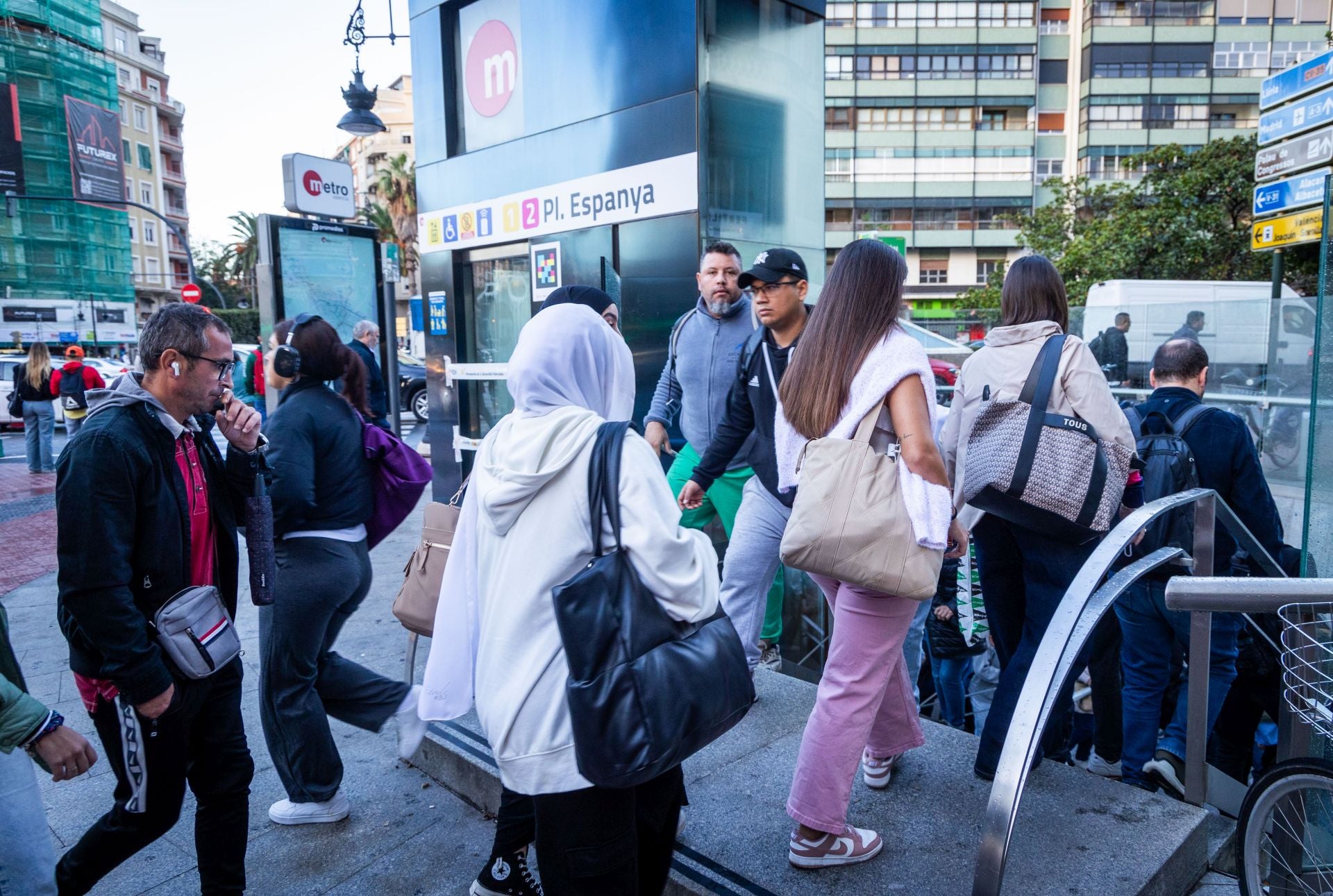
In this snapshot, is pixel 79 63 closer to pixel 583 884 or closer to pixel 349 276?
pixel 349 276

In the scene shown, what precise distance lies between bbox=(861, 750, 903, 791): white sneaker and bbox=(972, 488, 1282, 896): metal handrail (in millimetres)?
843

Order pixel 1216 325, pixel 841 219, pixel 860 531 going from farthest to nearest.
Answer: pixel 841 219
pixel 1216 325
pixel 860 531

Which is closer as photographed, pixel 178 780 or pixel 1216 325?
pixel 178 780

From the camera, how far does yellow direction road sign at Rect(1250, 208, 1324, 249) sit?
1044 cm

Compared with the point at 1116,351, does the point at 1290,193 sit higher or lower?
higher

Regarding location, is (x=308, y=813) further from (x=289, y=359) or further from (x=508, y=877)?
(x=289, y=359)

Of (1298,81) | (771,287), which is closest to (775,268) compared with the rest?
(771,287)

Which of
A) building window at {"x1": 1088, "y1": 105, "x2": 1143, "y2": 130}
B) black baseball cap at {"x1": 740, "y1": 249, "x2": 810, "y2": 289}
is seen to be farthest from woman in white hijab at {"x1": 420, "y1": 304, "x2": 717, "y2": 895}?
building window at {"x1": 1088, "y1": 105, "x2": 1143, "y2": 130}

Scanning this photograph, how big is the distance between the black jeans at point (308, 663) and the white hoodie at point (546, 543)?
52.5 inches

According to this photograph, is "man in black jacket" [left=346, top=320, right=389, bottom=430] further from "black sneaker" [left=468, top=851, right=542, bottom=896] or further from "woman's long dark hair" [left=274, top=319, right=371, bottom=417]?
"black sneaker" [left=468, top=851, right=542, bottom=896]

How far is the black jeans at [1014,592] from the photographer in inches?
114

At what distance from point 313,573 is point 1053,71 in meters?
55.7

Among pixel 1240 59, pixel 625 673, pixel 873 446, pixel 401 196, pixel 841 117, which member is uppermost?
pixel 1240 59

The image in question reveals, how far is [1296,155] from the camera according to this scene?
8500mm
